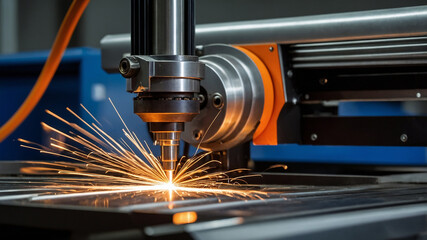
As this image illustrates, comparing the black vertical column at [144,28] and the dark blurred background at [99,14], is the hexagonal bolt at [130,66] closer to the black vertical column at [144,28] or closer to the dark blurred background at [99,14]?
the black vertical column at [144,28]

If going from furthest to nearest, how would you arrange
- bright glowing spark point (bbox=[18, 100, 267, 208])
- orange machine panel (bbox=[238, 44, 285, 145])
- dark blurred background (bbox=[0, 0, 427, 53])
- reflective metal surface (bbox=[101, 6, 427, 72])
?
dark blurred background (bbox=[0, 0, 427, 53]) < orange machine panel (bbox=[238, 44, 285, 145]) < reflective metal surface (bbox=[101, 6, 427, 72]) < bright glowing spark point (bbox=[18, 100, 267, 208])

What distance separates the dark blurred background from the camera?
3082 mm

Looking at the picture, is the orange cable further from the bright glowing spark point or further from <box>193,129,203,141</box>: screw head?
<box>193,129,203,141</box>: screw head

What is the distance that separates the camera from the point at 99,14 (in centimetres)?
425

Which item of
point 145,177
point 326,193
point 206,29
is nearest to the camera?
point 326,193

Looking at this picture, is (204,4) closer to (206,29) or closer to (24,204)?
(206,29)

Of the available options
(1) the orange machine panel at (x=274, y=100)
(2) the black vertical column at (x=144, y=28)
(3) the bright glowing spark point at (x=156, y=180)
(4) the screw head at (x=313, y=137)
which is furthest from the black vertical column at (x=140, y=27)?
(4) the screw head at (x=313, y=137)

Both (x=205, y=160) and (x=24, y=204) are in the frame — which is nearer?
(x=24, y=204)

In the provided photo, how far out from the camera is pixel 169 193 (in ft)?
4.14

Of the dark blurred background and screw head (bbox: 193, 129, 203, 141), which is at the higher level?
the dark blurred background

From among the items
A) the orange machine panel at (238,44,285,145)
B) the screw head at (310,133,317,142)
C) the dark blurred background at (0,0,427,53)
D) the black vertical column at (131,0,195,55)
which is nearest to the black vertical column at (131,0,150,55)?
the black vertical column at (131,0,195,55)

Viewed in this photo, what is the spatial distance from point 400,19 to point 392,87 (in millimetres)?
160

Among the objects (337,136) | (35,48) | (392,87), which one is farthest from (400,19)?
(35,48)

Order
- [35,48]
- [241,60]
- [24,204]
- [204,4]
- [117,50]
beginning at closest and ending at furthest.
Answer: [24,204] → [241,60] → [117,50] → [204,4] → [35,48]
